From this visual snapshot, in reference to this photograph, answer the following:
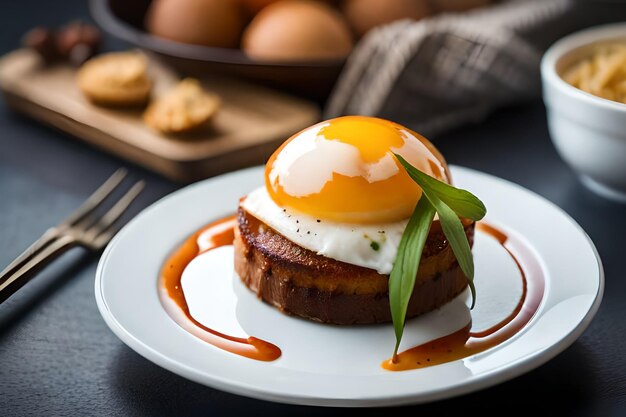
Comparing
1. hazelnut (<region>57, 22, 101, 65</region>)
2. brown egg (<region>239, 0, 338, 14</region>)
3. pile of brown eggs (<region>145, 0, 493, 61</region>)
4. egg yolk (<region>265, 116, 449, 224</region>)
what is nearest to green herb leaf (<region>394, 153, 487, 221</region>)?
egg yolk (<region>265, 116, 449, 224</region>)

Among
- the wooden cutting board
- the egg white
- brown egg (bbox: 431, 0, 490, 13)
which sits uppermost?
the egg white

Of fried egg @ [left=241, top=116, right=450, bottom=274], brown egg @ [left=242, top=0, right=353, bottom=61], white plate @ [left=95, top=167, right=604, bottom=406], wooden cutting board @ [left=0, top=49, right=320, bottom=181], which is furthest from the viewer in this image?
brown egg @ [left=242, top=0, right=353, bottom=61]

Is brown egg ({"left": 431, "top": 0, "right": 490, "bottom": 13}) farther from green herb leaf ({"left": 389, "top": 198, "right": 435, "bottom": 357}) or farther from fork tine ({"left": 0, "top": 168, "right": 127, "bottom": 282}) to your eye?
green herb leaf ({"left": 389, "top": 198, "right": 435, "bottom": 357})

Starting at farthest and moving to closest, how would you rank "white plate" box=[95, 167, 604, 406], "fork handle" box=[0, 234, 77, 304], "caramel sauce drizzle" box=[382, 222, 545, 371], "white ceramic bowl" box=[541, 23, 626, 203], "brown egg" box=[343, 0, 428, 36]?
1. "brown egg" box=[343, 0, 428, 36]
2. "white ceramic bowl" box=[541, 23, 626, 203]
3. "fork handle" box=[0, 234, 77, 304]
4. "caramel sauce drizzle" box=[382, 222, 545, 371]
5. "white plate" box=[95, 167, 604, 406]

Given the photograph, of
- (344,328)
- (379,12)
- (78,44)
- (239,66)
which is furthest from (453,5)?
(344,328)

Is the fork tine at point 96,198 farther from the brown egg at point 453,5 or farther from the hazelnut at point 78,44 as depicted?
the brown egg at point 453,5

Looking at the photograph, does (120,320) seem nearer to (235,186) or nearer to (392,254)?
(392,254)

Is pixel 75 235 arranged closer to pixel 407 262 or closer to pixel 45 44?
pixel 407 262

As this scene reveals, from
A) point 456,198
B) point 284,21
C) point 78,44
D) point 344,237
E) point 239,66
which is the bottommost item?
point 78,44
